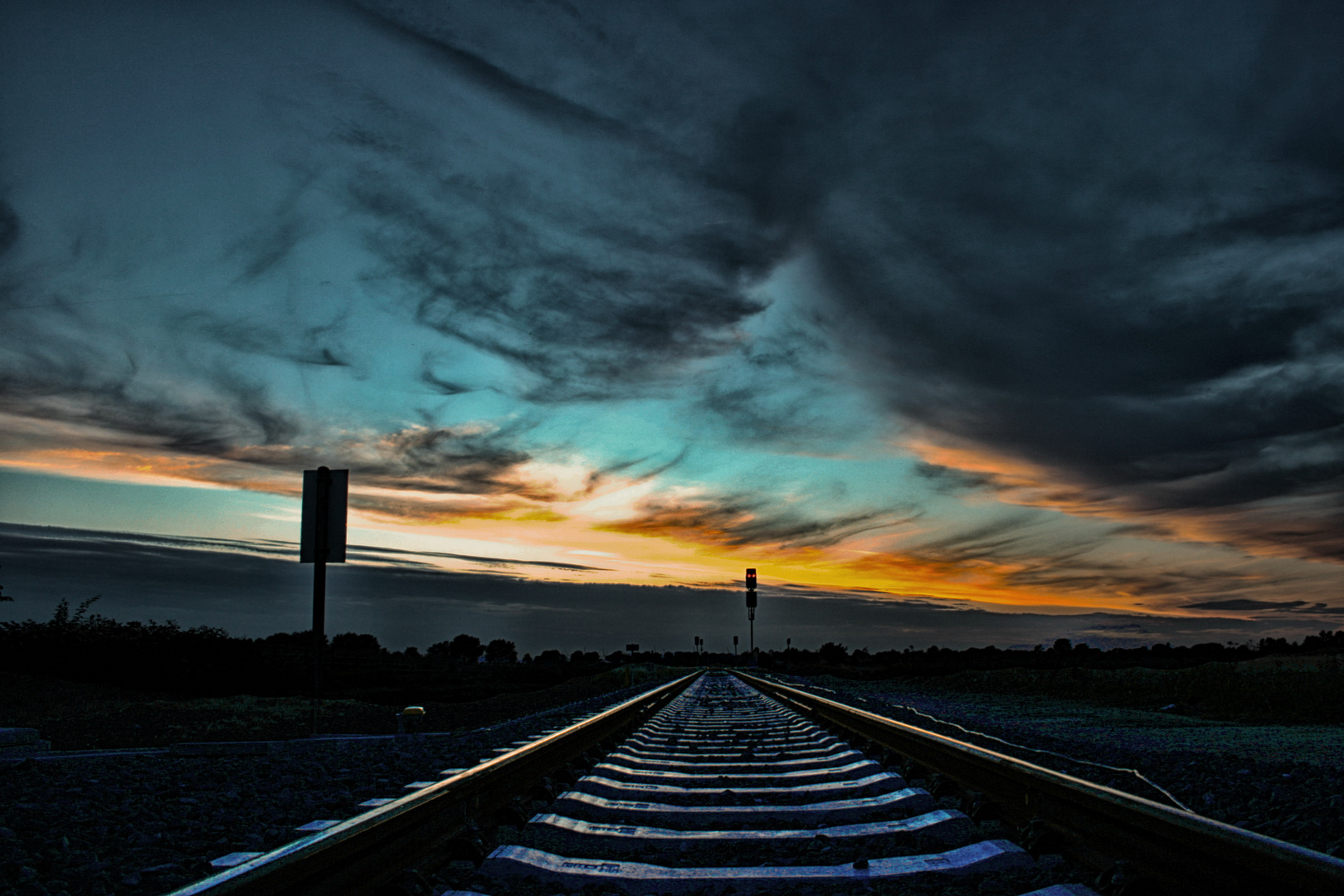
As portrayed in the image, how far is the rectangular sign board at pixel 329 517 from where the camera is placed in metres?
9.60

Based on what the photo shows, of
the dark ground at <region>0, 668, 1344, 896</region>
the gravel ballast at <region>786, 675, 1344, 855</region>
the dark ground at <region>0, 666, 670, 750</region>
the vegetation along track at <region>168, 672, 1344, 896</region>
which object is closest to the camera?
the vegetation along track at <region>168, 672, 1344, 896</region>

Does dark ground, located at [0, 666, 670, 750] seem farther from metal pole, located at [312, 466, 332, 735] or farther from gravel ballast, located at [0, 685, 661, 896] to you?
gravel ballast, located at [0, 685, 661, 896]

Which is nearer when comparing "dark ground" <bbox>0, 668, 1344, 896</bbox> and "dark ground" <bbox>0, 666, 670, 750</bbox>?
"dark ground" <bbox>0, 668, 1344, 896</bbox>

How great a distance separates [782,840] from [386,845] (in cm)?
171

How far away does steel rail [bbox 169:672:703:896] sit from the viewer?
242 centimetres

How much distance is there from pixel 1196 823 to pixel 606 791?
3094 mm

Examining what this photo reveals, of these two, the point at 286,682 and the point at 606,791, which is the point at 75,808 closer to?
the point at 606,791

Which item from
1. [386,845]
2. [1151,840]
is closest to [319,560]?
[386,845]

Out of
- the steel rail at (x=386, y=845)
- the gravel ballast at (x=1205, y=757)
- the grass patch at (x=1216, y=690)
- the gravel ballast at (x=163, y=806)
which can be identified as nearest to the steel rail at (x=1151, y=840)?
the gravel ballast at (x=1205, y=757)

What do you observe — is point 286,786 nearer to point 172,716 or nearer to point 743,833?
point 743,833

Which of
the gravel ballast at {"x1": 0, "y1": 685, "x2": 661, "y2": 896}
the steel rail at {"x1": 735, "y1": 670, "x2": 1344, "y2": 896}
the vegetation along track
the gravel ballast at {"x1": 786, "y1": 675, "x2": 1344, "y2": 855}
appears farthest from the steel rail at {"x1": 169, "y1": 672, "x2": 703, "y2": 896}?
the gravel ballast at {"x1": 786, "y1": 675, "x2": 1344, "y2": 855}

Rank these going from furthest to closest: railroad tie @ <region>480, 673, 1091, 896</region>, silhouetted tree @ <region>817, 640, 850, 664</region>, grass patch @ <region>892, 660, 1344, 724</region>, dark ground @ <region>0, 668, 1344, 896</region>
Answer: silhouetted tree @ <region>817, 640, 850, 664</region> → grass patch @ <region>892, 660, 1344, 724</region> → dark ground @ <region>0, 668, 1344, 896</region> → railroad tie @ <region>480, 673, 1091, 896</region>

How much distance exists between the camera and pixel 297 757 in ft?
22.9

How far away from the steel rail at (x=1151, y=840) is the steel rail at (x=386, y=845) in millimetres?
2535
